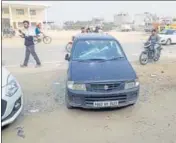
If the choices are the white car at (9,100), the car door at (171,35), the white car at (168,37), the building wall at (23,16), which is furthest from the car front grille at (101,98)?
the building wall at (23,16)

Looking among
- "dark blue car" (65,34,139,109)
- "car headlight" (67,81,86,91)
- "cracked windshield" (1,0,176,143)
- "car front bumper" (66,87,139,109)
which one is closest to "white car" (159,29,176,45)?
"cracked windshield" (1,0,176,143)

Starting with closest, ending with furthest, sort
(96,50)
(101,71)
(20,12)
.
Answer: (101,71) → (96,50) → (20,12)

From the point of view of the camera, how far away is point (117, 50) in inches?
249

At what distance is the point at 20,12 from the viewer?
48.1 m

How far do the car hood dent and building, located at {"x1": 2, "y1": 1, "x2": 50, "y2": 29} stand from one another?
Result: 129 feet

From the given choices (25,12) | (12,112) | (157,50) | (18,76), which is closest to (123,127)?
(12,112)

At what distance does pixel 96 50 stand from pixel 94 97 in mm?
1763

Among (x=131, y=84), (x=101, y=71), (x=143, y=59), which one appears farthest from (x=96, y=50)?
(x=143, y=59)

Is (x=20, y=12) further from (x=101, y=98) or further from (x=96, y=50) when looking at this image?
(x=101, y=98)

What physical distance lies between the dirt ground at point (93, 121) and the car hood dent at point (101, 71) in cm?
73

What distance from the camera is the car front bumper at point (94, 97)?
4.83 m

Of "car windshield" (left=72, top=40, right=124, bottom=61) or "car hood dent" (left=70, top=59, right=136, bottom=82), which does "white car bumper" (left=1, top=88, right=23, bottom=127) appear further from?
"car windshield" (left=72, top=40, right=124, bottom=61)

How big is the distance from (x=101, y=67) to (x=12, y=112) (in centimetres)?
216

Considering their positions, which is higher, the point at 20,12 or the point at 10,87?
the point at 20,12
